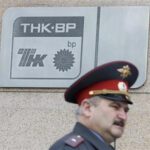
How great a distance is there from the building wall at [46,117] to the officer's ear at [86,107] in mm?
2512

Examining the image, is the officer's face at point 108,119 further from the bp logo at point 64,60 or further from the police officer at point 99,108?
the bp logo at point 64,60

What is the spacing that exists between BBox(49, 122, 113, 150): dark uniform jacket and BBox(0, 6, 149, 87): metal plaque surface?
8.92 feet

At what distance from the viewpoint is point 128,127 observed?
5594 millimetres

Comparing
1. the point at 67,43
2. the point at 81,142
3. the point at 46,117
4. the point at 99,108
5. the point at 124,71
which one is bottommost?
the point at 46,117

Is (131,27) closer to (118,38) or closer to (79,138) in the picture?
(118,38)

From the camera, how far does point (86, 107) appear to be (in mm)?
3061

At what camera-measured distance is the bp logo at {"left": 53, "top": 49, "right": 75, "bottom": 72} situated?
573 centimetres

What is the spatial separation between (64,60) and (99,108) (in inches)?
107

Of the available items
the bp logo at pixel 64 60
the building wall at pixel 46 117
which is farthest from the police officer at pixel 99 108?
the bp logo at pixel 64 60

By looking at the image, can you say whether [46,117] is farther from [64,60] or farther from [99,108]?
[99,108]

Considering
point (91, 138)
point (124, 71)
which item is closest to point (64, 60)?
point (124, 71)

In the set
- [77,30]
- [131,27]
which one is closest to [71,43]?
[77,30]

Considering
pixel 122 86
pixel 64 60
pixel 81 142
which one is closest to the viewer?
pixel 81 142

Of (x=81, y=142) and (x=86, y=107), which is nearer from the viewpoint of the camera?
(x=81, y=142)
